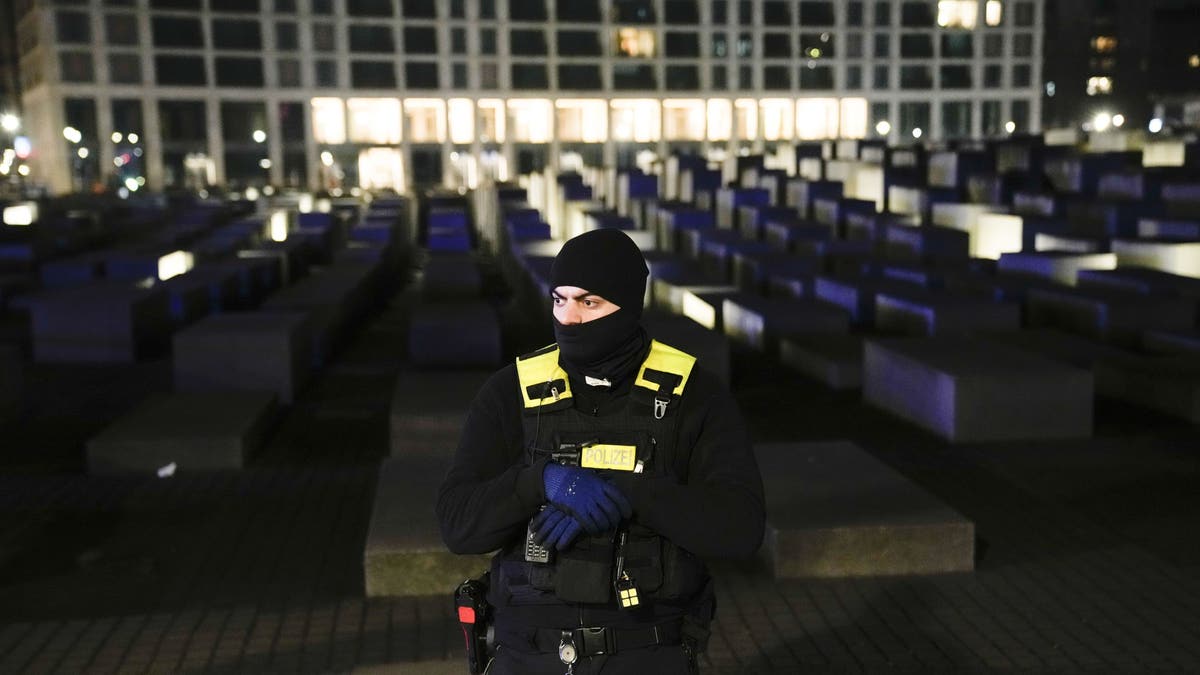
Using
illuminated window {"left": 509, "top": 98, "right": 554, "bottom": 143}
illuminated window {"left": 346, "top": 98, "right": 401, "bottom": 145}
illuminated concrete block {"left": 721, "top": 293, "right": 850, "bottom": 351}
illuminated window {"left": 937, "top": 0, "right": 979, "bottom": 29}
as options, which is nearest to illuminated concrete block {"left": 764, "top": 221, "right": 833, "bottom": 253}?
illuminated concrete block {"left": 721, "top": 293, "right": 850, "bottom": 351}

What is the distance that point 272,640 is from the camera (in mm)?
5406

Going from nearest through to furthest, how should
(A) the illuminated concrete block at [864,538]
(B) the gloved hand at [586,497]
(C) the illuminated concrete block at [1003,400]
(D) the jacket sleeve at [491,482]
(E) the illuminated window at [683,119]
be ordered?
(B) the gloved hand at [586,497] < (D) the jacket sleeve at [491,482] < (A) the illuminated concrete block at [864,538] < (C) the illuminated concrete block at [1003,400] < (E) the illuminated window at [683,119]

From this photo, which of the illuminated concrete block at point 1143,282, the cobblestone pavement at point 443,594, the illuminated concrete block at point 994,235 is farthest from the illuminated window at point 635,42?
the cobblestone pavement at point 443,594

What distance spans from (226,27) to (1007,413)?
65.7m

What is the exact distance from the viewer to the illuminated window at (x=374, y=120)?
7062cm

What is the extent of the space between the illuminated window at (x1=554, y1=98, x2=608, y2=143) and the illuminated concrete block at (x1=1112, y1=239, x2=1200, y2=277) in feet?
195

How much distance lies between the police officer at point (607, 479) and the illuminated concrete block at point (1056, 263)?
45.0 feet

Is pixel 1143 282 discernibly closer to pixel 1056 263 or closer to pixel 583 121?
pixel 1056 263

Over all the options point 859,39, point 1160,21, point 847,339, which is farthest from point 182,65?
point 1160,21

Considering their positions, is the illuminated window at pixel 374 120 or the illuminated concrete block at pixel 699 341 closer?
the illuminated concrete block at pixel 699 341

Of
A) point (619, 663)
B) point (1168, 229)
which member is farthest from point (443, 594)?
point (1168, 229)

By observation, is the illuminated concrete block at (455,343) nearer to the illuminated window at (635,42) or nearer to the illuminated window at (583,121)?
the illuminated window at (583,121)

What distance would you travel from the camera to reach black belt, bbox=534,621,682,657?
2828 millimetres

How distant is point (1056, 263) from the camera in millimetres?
15602
